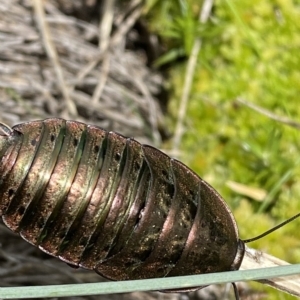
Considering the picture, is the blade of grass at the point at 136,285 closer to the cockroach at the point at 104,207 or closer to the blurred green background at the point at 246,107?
the cockroach at the point at 104,207

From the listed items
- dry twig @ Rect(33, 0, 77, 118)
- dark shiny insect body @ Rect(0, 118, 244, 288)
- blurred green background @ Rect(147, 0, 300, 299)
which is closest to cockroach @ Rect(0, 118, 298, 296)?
dark shiny insect body @ Rect(0, 118, 244, 288)

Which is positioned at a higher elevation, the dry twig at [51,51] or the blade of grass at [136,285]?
the blade of grass at [136,285]

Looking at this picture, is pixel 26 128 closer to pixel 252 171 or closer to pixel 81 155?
pixel 81 155

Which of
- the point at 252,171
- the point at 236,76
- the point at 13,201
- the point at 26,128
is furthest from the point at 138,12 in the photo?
the point at 13,201

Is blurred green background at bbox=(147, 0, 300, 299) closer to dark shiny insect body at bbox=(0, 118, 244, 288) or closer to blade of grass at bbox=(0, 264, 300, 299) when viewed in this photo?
dark shiny insect body at bbox=(0, 118, 244, 288)

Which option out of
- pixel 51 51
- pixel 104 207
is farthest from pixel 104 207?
pixel 51 51

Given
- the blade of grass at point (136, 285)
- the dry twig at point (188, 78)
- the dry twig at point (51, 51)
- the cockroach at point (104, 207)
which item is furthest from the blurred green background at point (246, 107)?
the blade of grass at point (136, 285)

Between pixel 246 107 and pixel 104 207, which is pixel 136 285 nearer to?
pixel 104 207
